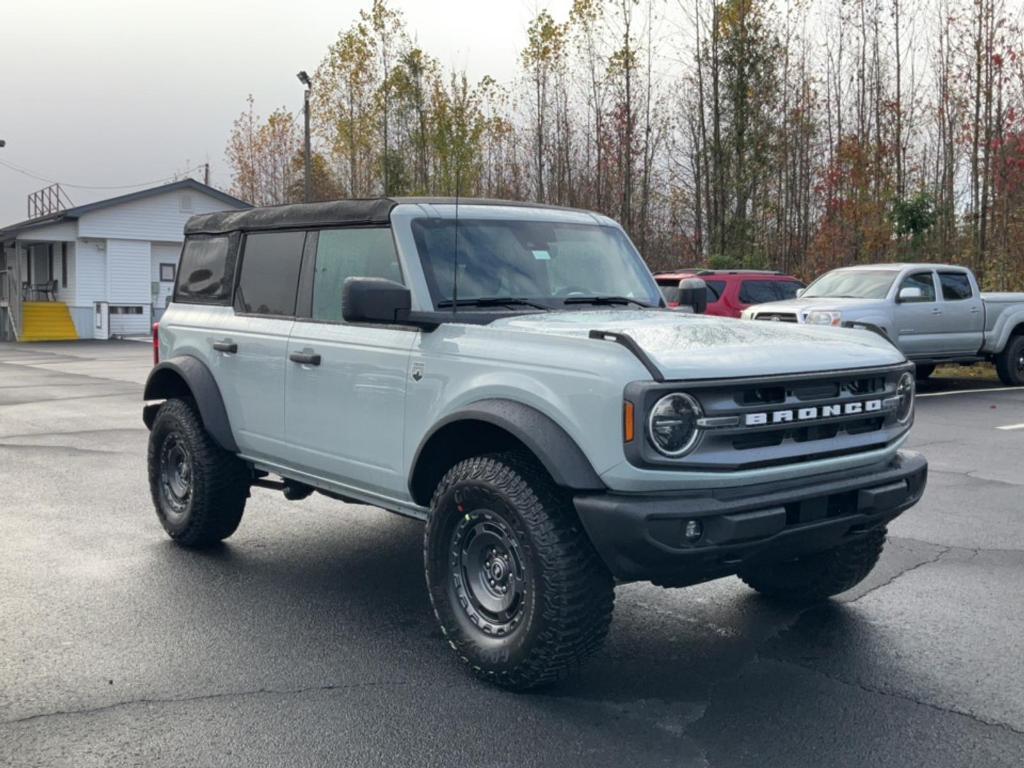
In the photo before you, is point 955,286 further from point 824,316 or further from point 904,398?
point 904,398

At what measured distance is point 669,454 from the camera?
3920 mm

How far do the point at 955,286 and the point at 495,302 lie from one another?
1351 cm

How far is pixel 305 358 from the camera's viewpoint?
5531 millimetres

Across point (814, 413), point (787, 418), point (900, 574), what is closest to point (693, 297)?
point (900, 574)

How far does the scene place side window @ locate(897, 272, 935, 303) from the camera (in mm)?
16219

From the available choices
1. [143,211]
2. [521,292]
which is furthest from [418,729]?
[143,211]

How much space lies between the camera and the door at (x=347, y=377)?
502 cm

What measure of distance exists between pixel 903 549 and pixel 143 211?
128 ft

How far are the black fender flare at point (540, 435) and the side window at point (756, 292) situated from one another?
14.5 meters

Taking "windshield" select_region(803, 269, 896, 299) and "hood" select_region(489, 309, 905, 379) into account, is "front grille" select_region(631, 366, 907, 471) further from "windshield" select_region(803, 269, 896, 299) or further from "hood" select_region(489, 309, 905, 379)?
"windshield" select_region(803, 269, 896, 299)

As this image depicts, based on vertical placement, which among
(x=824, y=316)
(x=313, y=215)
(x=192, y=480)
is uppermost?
(x=313, y=215)

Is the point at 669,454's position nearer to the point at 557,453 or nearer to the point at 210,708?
the point at 557,453

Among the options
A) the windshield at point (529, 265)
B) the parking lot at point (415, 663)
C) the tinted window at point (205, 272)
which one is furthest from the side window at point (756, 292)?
the windshield at point (529, 265)

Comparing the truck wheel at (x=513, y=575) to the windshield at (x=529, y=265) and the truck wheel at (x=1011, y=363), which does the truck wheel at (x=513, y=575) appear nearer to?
the windshield at (x=529, y=265)
